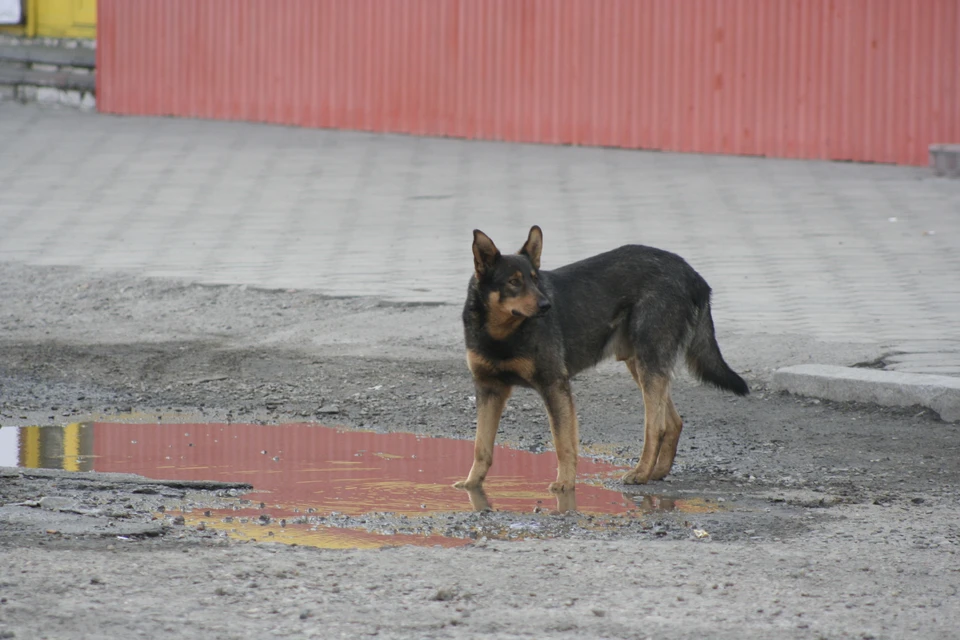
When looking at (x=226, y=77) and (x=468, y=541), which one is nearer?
(x=468, y=541)

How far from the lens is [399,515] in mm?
5551

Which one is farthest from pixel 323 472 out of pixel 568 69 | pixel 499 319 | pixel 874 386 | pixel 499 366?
pixel 568 69

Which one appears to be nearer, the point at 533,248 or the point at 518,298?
the point at 518,298

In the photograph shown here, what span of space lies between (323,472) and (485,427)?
2.45 ft

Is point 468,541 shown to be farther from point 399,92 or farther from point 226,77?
point 226,77

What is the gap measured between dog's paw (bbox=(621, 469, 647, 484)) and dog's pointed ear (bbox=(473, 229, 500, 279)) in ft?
3.57

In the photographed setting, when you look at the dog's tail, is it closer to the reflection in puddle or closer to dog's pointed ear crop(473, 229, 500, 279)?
the reflection in puddle

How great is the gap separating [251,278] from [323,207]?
146 inches

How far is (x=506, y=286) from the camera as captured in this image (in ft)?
20.0

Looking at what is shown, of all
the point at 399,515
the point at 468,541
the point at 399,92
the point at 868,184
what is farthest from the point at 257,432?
the point at 399,92

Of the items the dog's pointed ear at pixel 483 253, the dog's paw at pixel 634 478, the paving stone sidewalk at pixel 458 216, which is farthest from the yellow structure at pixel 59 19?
the dog's paw at pixel 634 478

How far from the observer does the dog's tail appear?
675 centimetres

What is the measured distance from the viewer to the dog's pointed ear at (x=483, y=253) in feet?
20.0

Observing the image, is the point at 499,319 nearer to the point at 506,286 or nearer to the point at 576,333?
the point at 506,286
